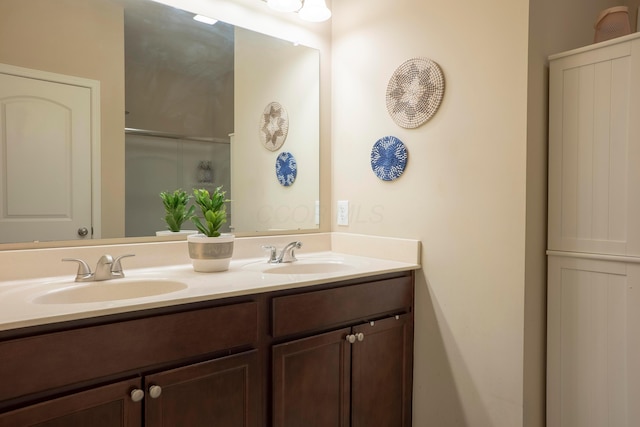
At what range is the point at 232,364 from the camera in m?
1.24

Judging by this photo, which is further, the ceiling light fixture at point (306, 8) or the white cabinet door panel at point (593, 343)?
the ceiling light fixture at point (306, 8)

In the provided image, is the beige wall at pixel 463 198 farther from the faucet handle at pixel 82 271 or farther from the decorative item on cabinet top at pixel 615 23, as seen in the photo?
the faucet handle at pixel 82 271

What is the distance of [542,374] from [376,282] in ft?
2.29

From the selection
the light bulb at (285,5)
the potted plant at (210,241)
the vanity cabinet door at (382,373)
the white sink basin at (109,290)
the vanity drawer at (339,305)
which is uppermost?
the light bulb at (285,5)

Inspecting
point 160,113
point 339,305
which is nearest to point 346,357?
point 339,305

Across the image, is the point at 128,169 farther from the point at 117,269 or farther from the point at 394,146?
the point at 394,146

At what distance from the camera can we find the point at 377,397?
1.62 meters

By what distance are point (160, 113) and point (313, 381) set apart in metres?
1.22

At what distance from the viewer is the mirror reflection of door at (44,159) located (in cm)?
136

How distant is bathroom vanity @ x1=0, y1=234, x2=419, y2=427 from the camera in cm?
95

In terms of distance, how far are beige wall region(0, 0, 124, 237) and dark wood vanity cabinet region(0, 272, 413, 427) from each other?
0.64m

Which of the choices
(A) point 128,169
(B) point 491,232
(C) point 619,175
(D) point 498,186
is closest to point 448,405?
(B) point 491,232

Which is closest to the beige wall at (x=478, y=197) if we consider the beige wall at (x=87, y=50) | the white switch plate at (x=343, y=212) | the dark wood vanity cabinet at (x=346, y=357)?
the dark wood vanity cabinet at (x=346, y=357)

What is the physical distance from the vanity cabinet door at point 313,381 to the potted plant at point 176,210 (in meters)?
0.70
